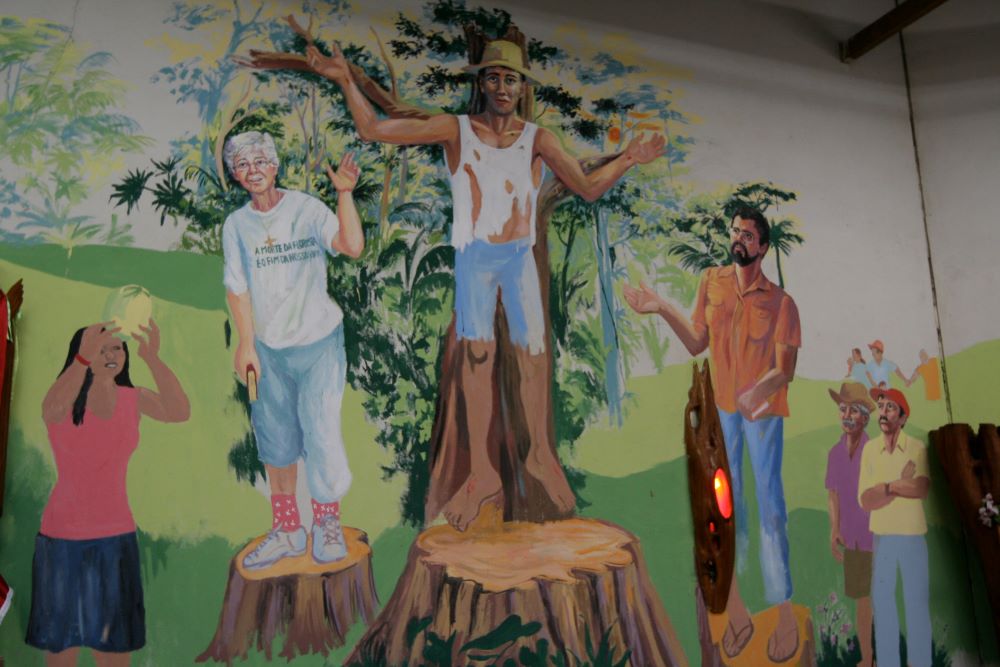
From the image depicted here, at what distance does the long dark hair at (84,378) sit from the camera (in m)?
3.15

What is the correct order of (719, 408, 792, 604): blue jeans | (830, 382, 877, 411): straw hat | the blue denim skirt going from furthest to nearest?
(830, 382, 877, 411): straw hat < (719, 408, 792, 604): blue jeans < the blue denim skirt

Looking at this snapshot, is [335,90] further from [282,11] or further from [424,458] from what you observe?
[424,458]

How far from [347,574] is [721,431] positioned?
170 cm

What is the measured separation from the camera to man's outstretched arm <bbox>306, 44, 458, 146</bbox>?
373cm

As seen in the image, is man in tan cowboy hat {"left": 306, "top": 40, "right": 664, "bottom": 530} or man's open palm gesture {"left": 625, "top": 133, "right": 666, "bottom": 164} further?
man's open palm gesture {"left": 625, "top": 133, "right": 666, "bottom": 164}

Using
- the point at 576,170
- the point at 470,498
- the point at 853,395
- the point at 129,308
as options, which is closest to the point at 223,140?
the point at 129,308

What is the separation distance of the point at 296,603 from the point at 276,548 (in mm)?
206

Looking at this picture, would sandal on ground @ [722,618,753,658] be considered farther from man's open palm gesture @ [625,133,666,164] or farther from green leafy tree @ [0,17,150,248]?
green leafy tree @ [0,17,150,248]

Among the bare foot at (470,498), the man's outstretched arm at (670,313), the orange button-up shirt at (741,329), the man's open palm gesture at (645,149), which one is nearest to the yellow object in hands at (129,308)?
the bare foot at (470,498)

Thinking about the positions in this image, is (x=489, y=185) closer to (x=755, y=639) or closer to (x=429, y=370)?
(x=429, y=370)

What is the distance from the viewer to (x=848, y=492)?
13.6ft

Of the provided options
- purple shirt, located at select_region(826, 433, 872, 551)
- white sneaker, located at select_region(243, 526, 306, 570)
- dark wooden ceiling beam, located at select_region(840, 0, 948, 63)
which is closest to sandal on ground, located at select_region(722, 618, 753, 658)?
purple shirt, located at select_region(826, 433, 872, 551)

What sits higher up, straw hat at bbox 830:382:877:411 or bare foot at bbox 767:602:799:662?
straw hat at bbox 830:382:877:411

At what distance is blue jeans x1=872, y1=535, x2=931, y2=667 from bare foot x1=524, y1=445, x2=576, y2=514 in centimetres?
151
